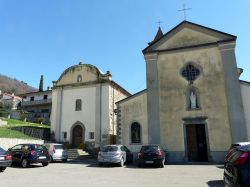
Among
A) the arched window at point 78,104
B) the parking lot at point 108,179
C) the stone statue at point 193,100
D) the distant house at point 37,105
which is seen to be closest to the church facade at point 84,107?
the arched window at point 78,104

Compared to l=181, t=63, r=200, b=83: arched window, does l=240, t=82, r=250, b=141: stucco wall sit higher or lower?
lower

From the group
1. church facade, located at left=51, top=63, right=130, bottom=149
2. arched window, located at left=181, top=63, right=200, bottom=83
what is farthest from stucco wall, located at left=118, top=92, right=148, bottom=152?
church facade, located at left=51, top=63, right=130, bottom=149

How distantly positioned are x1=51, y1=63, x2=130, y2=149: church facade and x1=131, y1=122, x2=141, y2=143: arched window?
475 centimetres

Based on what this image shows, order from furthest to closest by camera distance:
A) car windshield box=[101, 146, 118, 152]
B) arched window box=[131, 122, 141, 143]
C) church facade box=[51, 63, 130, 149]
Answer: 1. church facade box=[51, 63, 130, 149]
2. arched window box=[131, 122, 141, 143]
3. car windshield box=[101, 146, 118, 152]

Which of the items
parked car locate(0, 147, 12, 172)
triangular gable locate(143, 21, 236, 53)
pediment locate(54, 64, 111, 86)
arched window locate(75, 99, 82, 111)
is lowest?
parked car locate(0, 147, 12, 172)

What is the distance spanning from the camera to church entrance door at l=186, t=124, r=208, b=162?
1853 cm

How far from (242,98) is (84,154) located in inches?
595

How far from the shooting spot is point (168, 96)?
1992 cm

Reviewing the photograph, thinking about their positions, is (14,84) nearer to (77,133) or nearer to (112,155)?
(77,133)

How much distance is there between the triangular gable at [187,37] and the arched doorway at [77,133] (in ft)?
36.6

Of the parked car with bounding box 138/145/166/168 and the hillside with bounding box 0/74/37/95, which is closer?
the parked car with bounding box 138/145/166/168

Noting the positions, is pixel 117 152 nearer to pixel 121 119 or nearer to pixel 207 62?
pixel 121 119

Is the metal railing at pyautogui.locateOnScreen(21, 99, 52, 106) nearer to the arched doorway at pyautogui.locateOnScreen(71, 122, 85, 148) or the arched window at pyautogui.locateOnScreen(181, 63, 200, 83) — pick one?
the arched doorway at pyautogui.locateOnScreen(71, 122, 85, 148)

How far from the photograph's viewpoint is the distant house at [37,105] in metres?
50.5
